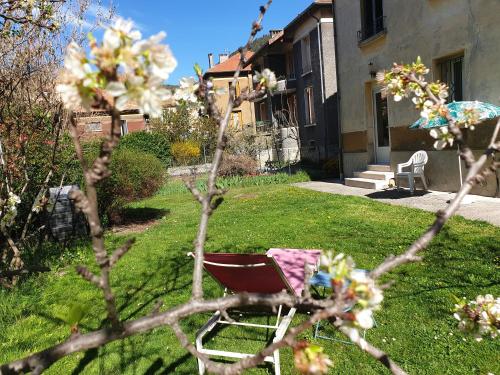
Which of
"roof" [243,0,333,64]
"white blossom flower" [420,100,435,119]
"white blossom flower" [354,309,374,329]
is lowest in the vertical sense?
"white blossom flower" [354,309,374,329]

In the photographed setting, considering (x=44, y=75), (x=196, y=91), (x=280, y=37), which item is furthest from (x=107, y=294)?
(x=280, y=37)

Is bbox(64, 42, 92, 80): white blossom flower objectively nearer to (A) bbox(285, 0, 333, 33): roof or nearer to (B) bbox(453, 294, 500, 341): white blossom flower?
(B) bbox(453, 294, 500, 341): white blossom flower

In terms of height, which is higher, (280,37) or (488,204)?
(280,37)

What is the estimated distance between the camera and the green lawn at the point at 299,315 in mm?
3539

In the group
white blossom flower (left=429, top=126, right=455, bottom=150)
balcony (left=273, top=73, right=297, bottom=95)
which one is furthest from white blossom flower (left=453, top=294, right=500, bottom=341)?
balcony (left=273, top=73, right=297, bottom=95)

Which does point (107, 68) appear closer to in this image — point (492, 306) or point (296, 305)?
point (296, 305)

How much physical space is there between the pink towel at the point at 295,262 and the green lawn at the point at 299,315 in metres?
0.40

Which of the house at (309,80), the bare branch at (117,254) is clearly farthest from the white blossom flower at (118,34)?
the house at (309,80)

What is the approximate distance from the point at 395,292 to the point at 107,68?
4.35m

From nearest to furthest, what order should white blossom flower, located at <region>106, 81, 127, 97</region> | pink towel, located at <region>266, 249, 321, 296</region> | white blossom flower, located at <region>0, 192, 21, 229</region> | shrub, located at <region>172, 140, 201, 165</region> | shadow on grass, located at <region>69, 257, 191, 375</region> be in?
white blossom flower, located at <region>106, 81, 127, 97</region> → shadow on grass, located at <region>69, 257, 191, 375</region> → pink towel, located at <region>266, 249, 321, 296</region> → white blossom flower, located at <region>0, 192, 21, 229</region> → shrub, located at <region>172, 140, 201, 165</region>

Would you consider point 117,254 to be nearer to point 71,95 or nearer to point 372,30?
point 71,95

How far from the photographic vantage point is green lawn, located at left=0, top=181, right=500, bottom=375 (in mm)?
3539

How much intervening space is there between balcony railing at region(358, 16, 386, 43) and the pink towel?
930 centimetres

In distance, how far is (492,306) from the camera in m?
2.04
